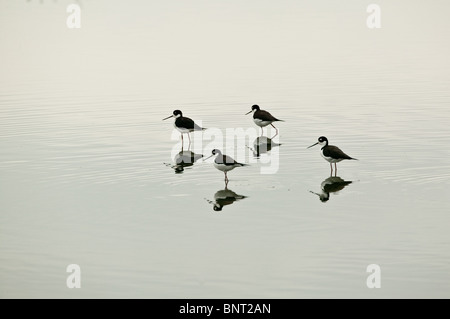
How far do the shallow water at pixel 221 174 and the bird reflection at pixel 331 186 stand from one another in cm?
7

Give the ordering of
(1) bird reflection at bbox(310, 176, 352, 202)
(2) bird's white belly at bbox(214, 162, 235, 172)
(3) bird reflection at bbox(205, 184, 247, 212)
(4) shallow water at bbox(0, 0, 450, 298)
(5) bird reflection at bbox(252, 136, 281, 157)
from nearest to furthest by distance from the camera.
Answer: (4) shallow water at bbox(0, 0, 450, 298) < (3) bird reflection at bbox(205, 184, 247, 212) < (1) bird reflection at bbox(310, 176, 352, 202) < (2) bird's white belly at bbox(214, 162, 235, 172) < (5) bird reflection at bbox(252, 136, 281, 157)

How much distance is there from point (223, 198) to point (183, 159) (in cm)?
365

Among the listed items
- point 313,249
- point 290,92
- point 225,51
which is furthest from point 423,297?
point 225,51

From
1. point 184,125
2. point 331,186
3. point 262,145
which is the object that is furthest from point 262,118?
point 331,186

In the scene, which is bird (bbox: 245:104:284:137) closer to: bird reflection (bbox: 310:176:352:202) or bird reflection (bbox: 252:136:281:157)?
bird reflection (bbox: 252:136:281:157)

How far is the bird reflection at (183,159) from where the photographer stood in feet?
59.9

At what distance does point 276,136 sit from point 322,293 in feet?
35.1

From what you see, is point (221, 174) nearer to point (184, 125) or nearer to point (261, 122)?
point (184, 125)

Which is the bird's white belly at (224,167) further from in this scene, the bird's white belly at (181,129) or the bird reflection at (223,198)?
the bird's white belly at (181,129)

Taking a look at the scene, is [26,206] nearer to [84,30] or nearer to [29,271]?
[29,271]

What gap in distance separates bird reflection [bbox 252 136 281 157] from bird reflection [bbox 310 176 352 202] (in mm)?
2898

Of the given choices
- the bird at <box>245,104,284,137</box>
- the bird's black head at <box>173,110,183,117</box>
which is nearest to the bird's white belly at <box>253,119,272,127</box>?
the bird at <box>245,104,284,137</box>

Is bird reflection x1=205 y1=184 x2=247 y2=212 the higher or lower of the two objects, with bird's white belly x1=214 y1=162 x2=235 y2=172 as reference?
lower

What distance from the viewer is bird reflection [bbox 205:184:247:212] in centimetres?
1531
